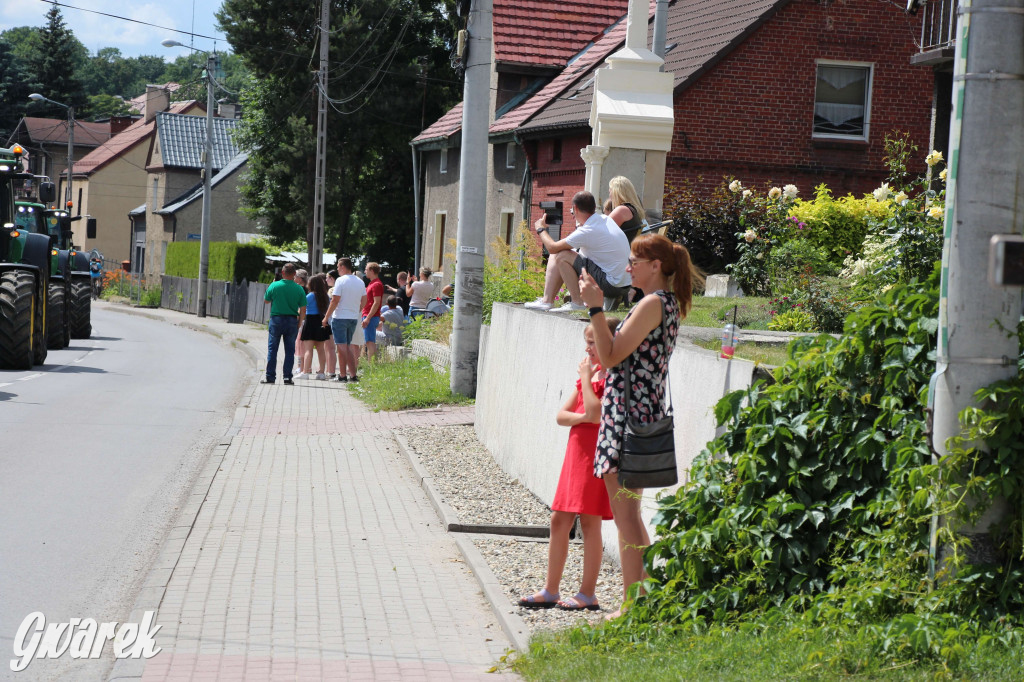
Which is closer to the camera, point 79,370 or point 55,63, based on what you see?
point 79,370

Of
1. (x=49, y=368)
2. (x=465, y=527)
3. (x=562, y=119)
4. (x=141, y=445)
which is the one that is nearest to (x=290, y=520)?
(x=465, y=527)

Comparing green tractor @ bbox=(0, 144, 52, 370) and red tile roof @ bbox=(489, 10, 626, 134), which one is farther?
red tile roof @ bbox=(489, 10, 626, 134)

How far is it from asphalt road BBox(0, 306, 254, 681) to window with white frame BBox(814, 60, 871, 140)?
1212 cm

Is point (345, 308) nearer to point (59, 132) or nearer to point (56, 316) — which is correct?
point (56, 316)

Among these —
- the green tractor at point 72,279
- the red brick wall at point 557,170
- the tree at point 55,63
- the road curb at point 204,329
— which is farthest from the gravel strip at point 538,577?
the tree at point 55,63

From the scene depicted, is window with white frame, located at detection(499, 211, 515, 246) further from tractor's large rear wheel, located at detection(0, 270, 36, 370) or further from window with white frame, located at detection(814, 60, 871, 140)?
tractor's large rear wheel, located at detection(0, 270, 36, 370)

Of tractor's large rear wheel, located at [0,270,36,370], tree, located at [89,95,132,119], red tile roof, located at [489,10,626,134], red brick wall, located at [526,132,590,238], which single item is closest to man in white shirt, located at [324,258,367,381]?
tractor's large rear wheel, located at [0,270,36,370]

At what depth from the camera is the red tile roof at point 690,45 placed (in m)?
21.8

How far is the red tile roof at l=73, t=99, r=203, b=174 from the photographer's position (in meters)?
72.9

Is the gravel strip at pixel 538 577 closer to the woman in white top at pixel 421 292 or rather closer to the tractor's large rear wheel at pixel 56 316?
the woman in white top at pixel 421 292

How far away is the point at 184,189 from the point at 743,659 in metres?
66.3

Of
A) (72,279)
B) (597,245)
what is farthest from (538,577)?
(72,279)

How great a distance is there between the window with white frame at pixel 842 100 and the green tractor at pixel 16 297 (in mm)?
14516

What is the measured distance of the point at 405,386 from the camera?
1616 centimetres
